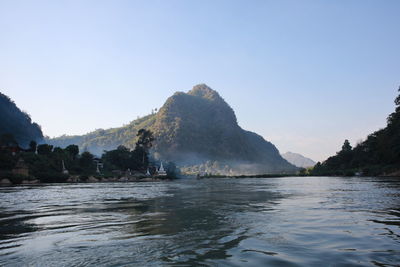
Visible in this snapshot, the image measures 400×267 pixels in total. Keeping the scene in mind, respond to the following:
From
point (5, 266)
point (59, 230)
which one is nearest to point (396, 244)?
point (5, 266)

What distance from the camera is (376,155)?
400 ft

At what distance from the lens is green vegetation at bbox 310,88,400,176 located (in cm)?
10138

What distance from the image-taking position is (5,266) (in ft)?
23.2

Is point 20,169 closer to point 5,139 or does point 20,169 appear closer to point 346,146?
point 5,139

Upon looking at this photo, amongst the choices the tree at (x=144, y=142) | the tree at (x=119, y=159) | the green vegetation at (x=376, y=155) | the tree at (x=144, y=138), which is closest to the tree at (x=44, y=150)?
the tree at (x=119, y=159)

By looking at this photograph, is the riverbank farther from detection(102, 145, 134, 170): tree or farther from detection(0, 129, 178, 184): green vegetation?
detection(102, 145, 134, 170): tree

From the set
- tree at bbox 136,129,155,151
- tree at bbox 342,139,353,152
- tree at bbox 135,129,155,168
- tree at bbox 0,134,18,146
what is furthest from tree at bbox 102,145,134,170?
tree at bbox 342,139,353,152

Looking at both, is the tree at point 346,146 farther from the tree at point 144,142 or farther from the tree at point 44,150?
the tree at point 44,150

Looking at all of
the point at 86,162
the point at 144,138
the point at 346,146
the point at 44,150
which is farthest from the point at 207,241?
the point at 346,146

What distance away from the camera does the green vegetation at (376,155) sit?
101 m

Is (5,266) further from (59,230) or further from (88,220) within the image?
(88,220)

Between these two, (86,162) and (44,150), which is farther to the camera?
(86,162)

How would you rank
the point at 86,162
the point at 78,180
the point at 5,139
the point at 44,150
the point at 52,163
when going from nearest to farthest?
the point at 52,163
the point at 78,180
the point at 44,150
the point at 5,139
the point at 86,162

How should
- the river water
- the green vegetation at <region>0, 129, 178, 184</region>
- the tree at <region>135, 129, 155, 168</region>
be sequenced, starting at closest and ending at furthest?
the river water < the green vegetation at <region>0, 129, 178, 184</region> < the tree at <region>135, 129, 155, 168</region>
